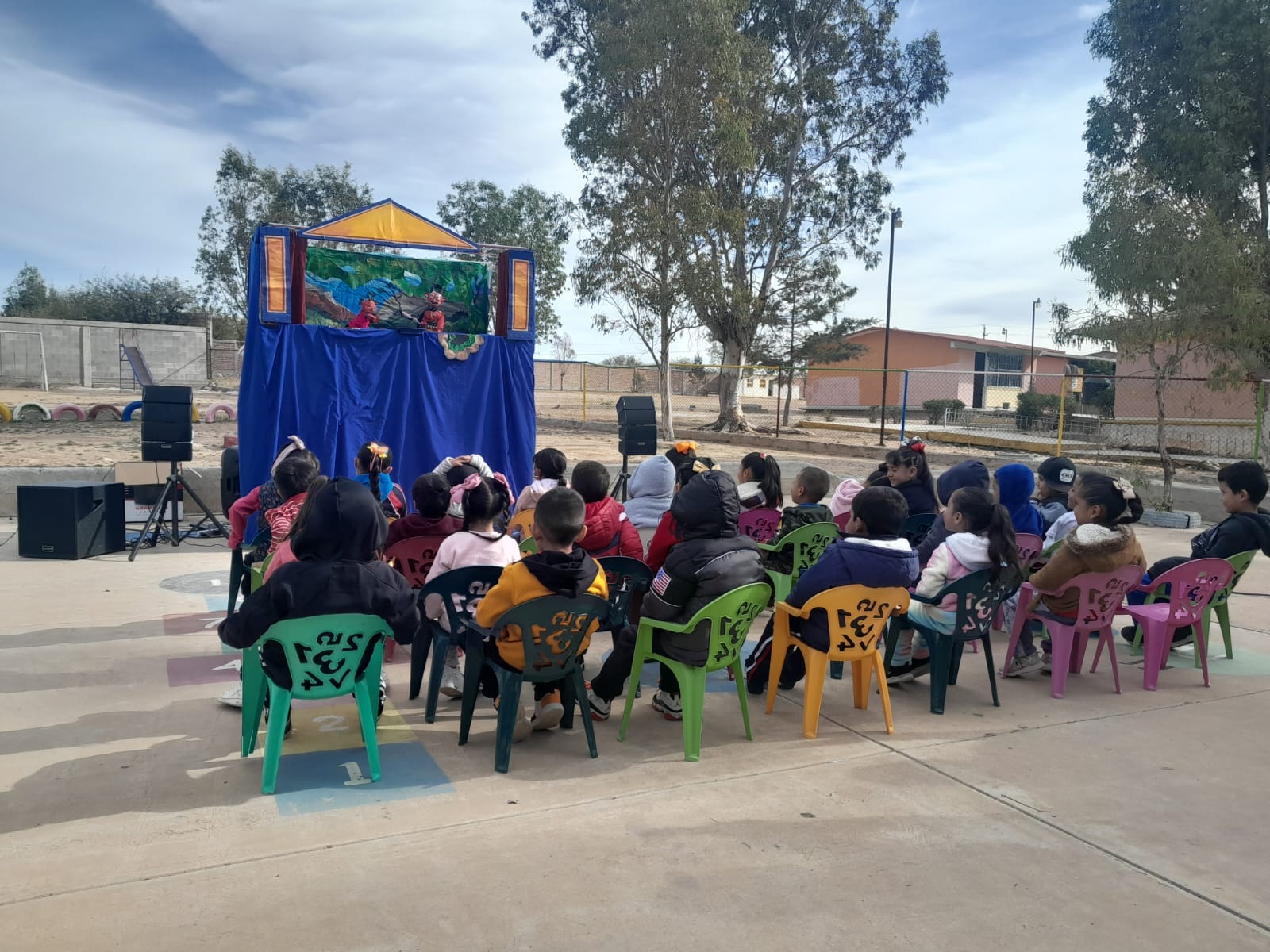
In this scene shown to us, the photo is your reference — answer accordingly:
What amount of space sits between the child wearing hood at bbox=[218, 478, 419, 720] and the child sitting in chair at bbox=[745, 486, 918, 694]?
5.61 feet

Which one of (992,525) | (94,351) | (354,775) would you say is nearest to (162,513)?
(354,775)

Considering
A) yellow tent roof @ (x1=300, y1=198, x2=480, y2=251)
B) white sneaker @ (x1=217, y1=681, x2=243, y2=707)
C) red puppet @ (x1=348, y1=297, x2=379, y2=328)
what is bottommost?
white sneaker @ (x1=217, y1=681, x2=243, y2=707)

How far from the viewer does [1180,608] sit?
15.7 ft

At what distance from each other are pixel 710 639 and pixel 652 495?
5.15ft

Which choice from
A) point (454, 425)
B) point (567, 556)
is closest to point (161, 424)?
point (454, 425)

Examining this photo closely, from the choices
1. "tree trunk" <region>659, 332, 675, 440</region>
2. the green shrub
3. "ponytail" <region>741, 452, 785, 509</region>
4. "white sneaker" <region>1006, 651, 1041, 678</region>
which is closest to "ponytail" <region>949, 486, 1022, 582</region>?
"white sneaker" <region>1006, 651, 1041, 678</region>

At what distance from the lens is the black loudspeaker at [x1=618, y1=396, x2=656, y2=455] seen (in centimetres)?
1141

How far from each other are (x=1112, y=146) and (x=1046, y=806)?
1673 centimetres

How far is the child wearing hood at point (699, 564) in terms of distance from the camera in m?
3.78

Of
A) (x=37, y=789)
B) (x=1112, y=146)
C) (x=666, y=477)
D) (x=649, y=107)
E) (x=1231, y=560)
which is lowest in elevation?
(x=37, y=789)

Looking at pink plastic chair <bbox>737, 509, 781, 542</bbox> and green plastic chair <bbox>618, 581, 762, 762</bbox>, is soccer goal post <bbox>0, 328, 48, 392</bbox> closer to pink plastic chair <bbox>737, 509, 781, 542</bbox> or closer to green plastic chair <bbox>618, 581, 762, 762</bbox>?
pink plastic chair <bbox>737, 509, 781, 542</bbox>

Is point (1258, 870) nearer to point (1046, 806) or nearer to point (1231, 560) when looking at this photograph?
point (1046, 806)

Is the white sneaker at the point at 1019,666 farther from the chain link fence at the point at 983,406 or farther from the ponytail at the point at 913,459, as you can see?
the chain link fence at the point at 983,406

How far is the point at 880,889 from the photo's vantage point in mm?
2717
